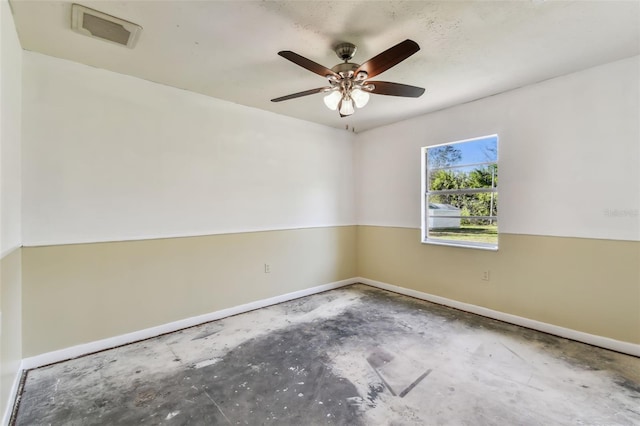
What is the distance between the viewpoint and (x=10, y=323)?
1.98 m

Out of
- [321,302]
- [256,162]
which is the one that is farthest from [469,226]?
[256,162]

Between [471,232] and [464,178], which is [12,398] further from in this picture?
[464,178]

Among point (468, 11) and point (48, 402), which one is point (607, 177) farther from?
point (48, 402)

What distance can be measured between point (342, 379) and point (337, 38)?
2.63m

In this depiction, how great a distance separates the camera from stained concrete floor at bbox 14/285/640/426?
5.95ft

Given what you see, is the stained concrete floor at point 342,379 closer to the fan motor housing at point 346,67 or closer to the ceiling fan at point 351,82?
the ceiling fan at point 351,82

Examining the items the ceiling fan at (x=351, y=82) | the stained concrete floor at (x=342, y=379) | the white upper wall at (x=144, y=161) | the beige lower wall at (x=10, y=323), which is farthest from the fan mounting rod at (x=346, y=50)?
the beige lower wall at (x=10, y=323)

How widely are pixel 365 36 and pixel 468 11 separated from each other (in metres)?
0.70

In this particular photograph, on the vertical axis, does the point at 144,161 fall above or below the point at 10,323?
above

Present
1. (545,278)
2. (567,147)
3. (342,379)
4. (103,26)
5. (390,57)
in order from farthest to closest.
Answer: (545,278), (567,147), (342,379), (103,26), (390,57)

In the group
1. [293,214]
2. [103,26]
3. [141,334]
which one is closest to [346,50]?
[103,26]

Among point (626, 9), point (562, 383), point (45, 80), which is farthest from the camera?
point (45, 80)

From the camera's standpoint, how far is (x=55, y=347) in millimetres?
2465

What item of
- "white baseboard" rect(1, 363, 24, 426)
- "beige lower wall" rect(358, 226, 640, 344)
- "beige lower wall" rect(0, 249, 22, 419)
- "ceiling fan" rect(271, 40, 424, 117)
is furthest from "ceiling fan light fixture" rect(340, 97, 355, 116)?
"white baseboard" rect(1, 363, 24, 426)
